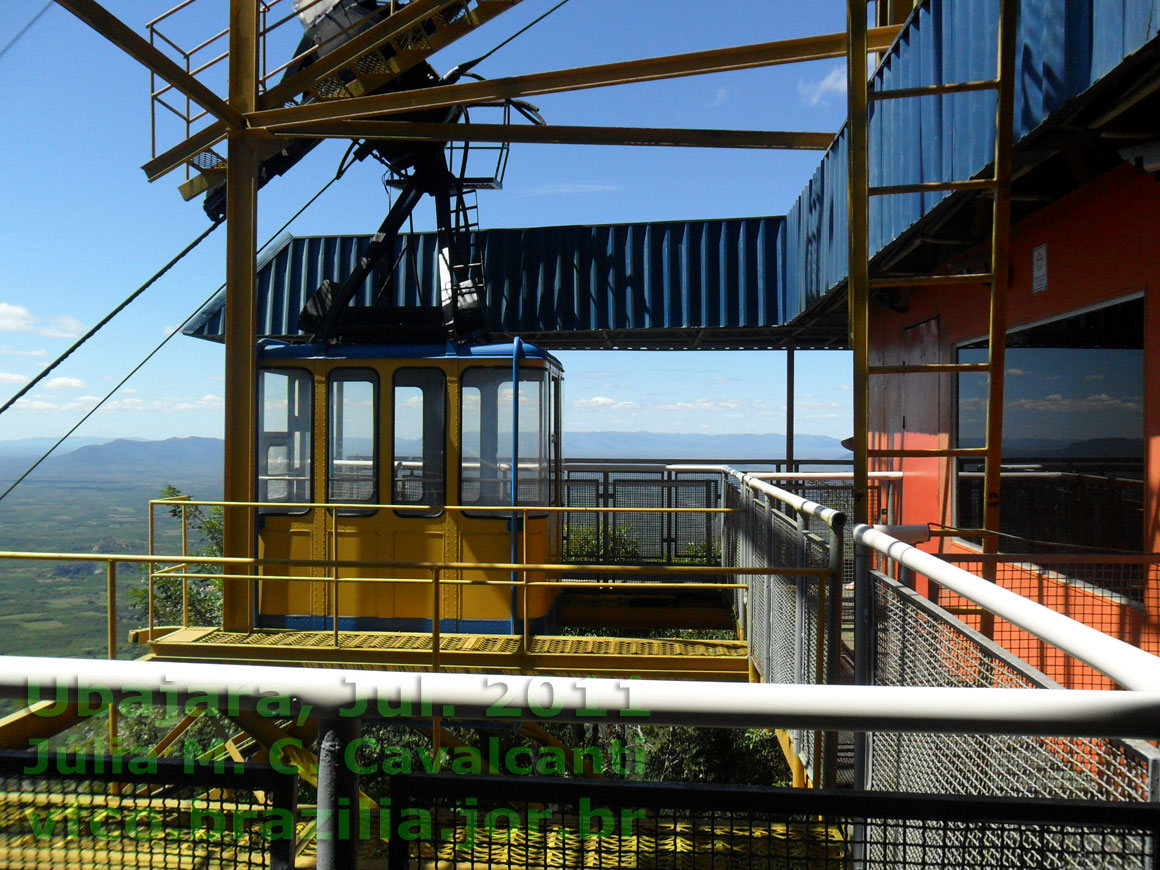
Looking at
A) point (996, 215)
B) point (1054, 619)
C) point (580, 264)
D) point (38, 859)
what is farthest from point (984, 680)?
point (580, 264)

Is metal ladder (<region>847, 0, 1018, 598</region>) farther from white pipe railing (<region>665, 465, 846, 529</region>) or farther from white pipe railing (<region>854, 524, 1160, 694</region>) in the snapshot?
white pipe railing (<region>854, 524, 1160, 694</region>)

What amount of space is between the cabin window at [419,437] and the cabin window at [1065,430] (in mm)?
5259

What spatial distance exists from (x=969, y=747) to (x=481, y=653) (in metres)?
4.96

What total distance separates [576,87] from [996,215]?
14.7 feet

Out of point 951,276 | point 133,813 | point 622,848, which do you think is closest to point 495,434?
point 951,276

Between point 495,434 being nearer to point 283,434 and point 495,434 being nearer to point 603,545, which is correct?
point 283,434

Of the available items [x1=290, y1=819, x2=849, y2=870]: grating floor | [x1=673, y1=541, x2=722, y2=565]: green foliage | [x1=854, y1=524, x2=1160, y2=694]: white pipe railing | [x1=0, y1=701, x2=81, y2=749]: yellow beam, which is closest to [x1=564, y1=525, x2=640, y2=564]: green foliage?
[x1=673, y1=541, x2=722, y2=565]: green foliage

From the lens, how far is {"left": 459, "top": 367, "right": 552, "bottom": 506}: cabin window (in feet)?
25.1

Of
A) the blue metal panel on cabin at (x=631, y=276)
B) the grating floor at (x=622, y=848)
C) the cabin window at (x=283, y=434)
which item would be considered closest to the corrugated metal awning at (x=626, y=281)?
the blue metal panel on cabin at (x=631, y=276)

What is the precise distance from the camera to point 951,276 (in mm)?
5230

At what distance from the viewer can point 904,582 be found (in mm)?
3223

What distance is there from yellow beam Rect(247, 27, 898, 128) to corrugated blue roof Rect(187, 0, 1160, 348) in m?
0.76

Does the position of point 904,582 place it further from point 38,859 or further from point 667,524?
point 667,524

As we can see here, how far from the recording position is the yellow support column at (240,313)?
311 inches
